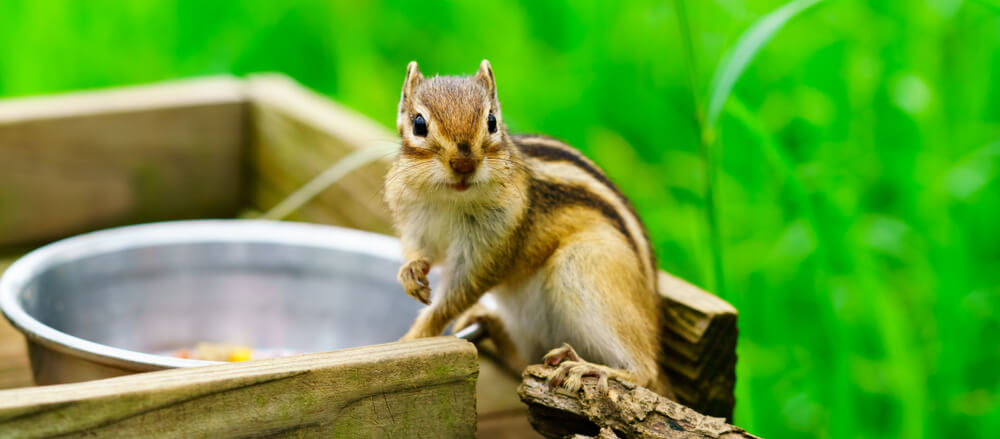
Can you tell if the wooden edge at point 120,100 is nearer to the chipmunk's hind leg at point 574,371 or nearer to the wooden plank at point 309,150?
the wooden plank at point 309,150

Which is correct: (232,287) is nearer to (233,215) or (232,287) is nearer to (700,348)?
(233,215)

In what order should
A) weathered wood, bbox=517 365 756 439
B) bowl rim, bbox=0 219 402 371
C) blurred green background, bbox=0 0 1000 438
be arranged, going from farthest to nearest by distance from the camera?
blurred green background, bbox=0 0 1000 438 < bowl rim, bbox=0 219 402 371 < weathered wood, bbox=517 365 756 439

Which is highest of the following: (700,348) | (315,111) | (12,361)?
(315,111)

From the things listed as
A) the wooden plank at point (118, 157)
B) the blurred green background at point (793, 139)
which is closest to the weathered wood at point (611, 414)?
the blurred green background at point (793, 139)

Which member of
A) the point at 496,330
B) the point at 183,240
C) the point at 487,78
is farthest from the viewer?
→ the point at 183,240

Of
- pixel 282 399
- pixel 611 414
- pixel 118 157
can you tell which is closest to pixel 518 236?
pixel 611 414

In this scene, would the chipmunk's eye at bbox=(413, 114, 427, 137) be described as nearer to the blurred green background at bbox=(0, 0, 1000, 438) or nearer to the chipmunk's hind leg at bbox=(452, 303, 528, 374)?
the chipmunk's hind leg at bbox=(452, 303, 528, 374)

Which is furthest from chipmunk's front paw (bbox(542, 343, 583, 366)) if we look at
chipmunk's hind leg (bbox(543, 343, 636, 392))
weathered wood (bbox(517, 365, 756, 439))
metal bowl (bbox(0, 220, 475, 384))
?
metal bowl (bbox(0, 220, 475, 384))
